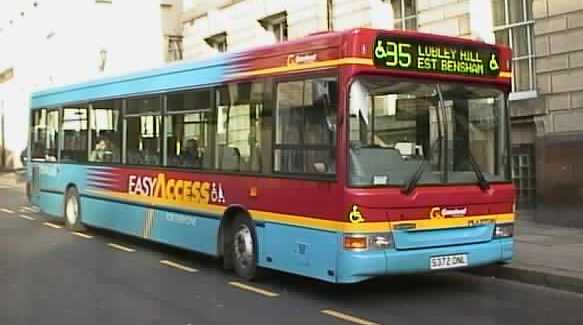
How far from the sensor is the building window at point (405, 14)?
776 inches

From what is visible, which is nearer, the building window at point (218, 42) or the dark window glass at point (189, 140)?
the dark window glass at point (189, 140)

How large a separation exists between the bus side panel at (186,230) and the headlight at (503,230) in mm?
3574

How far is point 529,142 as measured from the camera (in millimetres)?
16766

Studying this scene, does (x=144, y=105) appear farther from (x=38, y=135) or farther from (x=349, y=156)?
(x=38, y=135)

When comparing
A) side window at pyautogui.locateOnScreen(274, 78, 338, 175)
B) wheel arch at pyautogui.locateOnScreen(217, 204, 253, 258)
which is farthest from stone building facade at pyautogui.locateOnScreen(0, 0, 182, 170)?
side window at pyautogui.locateOnScreen(274, 78, 338, 175)

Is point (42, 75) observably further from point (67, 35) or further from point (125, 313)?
point (125, 313)

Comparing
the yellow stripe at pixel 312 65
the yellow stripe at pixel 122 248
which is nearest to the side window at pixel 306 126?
the yellow stripe at pixel 312 65

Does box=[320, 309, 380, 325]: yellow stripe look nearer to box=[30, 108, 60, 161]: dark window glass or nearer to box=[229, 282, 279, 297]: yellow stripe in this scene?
box=[229, 282, 279, 297]: yellow stripe

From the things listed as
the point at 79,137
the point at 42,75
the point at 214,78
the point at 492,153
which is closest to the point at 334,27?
the point at 79,137

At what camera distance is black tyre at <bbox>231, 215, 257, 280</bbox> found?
1047 centimetres

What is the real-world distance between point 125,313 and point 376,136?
318cm

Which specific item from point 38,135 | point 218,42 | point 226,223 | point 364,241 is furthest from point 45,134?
point 218,42

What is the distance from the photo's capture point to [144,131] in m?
13.3

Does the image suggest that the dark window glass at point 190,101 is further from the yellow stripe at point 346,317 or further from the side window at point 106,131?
the yellow stripe at point 346,317
